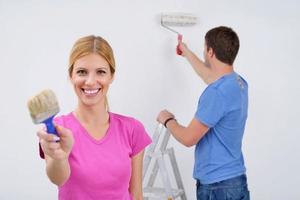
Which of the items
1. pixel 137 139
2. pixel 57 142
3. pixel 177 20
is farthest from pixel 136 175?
pixel 177 20

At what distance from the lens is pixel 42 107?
93 cm

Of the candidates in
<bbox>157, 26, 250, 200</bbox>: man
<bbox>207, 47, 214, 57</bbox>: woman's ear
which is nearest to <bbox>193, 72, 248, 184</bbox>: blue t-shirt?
<bbox>157, 26, 250, 200</bbox>: man

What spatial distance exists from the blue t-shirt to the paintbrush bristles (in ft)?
3.11

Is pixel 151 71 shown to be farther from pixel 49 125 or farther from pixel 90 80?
pixel 49 125

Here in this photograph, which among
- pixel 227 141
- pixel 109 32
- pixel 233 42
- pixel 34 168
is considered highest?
pixel 109 32

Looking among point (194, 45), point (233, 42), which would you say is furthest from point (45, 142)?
point (194, 45)

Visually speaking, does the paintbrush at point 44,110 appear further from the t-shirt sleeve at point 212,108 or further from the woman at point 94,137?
the t-shirt sleeve at point 212,108

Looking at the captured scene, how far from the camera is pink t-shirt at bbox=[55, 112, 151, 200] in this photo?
3.87ft

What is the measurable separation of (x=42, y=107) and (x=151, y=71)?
145 centimetres

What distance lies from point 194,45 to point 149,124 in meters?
0.55

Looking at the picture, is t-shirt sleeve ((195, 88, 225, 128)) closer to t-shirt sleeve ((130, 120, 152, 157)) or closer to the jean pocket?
the jean pocket

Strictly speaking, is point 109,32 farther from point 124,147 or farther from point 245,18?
point 124,147

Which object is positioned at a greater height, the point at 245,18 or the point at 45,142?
the point at 245,18

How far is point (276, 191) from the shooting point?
2672mm
